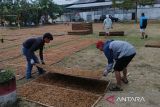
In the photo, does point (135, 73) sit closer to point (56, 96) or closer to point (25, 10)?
point (56, 96)

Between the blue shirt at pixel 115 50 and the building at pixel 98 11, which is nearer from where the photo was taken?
the blue shirt at pixel 115 50

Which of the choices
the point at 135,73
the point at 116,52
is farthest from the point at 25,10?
the point at 116,52

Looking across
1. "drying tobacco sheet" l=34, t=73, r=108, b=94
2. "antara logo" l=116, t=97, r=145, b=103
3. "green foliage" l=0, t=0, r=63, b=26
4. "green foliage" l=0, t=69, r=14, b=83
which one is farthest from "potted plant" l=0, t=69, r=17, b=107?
"green foliage" l=0, t=0, r=63, b=26

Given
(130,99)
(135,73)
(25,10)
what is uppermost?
(25,10)

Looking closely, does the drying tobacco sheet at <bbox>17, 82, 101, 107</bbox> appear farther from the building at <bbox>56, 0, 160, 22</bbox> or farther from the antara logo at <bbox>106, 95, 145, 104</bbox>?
the building at <bbox>56, 0, 160, 22</bbox>

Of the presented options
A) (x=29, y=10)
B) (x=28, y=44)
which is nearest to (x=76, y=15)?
(x=29, y=10)

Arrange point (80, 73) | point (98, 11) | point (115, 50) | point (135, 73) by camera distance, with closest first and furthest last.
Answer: point (115, 50), point (80, 73), point (135, 73), point (98, 11)

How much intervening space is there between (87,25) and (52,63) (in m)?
13.1

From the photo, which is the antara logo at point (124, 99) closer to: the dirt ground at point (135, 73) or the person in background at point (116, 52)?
the dirt ground at point (135, 73)

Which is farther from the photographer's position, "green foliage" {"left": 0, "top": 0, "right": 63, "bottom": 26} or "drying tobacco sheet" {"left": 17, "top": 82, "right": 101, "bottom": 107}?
"green foliage" {"left": 0, "top": 0, "right": 63, "bottom": 26}

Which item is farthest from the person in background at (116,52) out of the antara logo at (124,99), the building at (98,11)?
the building at (98,11)

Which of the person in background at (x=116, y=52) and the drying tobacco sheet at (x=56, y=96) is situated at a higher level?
the person in background at (x=116, y=52)

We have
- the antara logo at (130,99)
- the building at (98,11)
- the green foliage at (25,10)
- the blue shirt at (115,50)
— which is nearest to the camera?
the antara logo at (130,99)

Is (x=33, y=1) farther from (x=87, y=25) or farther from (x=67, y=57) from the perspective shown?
(x=67, y=57)
